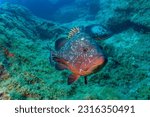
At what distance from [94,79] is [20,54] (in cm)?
162

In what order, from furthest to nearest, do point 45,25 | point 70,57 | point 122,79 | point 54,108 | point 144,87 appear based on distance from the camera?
point 45,25 < point 122,79 < point 144,87 < point 70,57 < point 54,108

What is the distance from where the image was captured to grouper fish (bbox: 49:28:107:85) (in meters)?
3.10

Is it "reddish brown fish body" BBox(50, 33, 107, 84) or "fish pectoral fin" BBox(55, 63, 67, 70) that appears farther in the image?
"fish pectoral fin" BBox(55, 63, 67, 70)

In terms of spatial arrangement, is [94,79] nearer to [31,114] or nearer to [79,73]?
[79,73]

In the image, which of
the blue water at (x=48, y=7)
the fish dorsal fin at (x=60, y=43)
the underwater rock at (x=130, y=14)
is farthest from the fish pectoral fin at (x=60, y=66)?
the blue water at (x=48, y=7)

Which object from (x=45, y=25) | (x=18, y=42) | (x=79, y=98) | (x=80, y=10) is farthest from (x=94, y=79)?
(x=80, y=10)

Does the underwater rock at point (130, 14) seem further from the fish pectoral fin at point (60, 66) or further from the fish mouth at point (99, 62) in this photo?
the fish mouth at point (99, 62)

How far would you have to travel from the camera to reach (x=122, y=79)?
4410mm

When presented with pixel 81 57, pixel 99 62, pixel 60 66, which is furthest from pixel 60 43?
pixel 99 62

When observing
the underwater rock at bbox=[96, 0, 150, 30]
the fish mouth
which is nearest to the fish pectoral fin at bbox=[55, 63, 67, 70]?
the fish mouth

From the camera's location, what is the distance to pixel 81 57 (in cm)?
338

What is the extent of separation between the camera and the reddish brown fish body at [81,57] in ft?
10.2

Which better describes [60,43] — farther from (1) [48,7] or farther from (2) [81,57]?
(1) [48,7]

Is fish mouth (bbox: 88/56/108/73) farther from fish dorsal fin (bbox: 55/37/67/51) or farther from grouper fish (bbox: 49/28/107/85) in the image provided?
fish dorsal fin (bbox: 55/37/67/51)
